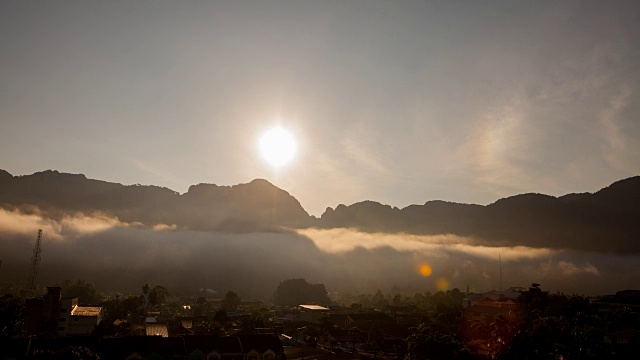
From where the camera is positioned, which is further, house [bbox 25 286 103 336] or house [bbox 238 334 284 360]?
house [bbox 25 286 103 336]

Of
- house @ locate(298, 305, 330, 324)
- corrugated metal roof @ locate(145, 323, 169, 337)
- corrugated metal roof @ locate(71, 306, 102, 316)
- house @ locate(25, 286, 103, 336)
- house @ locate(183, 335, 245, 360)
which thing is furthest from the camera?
house @ locate(298, 305, 330, 324)

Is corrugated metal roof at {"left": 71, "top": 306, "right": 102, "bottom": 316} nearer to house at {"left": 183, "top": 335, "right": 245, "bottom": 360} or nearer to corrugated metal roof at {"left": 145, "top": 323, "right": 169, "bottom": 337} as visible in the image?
corrugated metal roof at {"left": 145, "top": 323, "right": 169, "bottom": 337}

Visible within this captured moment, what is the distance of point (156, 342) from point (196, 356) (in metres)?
5.52

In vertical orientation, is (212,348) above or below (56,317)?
below

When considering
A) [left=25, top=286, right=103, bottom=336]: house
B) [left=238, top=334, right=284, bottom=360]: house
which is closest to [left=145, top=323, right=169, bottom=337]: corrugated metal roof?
[left=25, top=286, right=103, bottom=336]: house

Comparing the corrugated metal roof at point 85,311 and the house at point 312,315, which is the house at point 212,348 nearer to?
the corrugated metal roof at point 85,311

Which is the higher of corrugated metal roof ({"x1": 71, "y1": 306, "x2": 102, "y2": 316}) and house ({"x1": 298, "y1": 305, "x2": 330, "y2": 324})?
corrugated metal roof ({"x1": 71, "y1": 306, "x2": 102, "y2": 316})

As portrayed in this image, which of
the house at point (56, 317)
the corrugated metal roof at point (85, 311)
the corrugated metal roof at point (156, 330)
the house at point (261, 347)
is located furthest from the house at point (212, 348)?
the corrugated metal roof at point (85, 311)

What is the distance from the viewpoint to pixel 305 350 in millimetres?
79938

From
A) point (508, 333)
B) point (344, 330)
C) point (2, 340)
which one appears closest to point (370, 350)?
point (344, 330)

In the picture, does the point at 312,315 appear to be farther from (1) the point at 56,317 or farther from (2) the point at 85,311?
(1) the point at 56,317

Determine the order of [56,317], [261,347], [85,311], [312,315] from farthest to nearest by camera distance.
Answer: [312,315], [85,311], [56,317], [261,347]

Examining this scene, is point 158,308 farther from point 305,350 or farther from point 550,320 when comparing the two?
point 550,320

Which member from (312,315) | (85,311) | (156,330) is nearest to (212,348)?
(156,330)
